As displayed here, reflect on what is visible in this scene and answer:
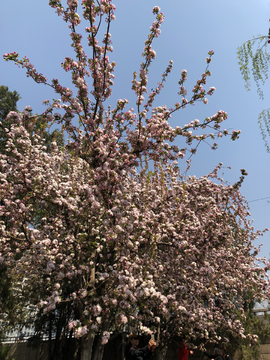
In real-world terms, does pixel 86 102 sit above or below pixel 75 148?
above

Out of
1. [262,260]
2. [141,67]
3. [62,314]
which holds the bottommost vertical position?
[62,314]

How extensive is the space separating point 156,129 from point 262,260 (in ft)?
32.7

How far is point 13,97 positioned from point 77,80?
16.9 metres

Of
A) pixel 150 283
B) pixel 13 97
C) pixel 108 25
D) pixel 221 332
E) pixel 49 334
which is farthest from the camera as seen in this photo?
pixel 13 97

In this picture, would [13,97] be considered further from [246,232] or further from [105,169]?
[246,232]

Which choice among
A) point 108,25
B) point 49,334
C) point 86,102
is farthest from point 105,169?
point 49,334

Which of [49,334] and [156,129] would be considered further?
[49,334]

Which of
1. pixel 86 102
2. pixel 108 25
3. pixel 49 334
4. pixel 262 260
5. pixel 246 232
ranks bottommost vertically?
pixel 49 334

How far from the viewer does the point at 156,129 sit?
21.4 feet

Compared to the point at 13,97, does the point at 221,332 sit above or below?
below

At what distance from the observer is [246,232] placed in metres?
13.0

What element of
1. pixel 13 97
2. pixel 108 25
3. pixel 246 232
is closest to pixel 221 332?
pixel 246 232

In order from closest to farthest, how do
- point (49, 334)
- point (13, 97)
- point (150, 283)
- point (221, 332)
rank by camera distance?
Answer: point (150, 283) < point (221, 332) < point (49, 334) < point (13, 97)

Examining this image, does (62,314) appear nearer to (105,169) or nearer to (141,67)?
(105,169)
